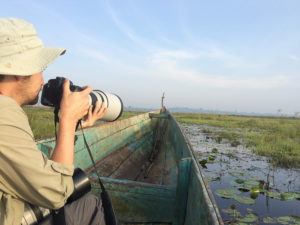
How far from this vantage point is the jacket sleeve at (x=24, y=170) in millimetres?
644

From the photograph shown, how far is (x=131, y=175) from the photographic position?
11.1ft

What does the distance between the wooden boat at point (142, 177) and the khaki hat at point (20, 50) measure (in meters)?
1.07

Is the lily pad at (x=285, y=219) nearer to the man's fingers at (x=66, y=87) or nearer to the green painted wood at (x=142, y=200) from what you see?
the green painted wood at (x=142, y=200)

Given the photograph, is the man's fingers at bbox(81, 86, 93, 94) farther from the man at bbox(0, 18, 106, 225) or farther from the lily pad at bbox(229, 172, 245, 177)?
the lily pad at bbox(229, 172, 245, 177)

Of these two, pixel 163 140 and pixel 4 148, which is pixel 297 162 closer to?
pixel 163 140

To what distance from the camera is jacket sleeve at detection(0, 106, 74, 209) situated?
2.11 ft

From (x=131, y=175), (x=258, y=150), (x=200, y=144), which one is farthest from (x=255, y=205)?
(x=200, y=144)

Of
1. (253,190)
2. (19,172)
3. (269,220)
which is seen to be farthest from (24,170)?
(253,190)

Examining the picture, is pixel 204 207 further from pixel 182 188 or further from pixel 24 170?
pixel 24 170

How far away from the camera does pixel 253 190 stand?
3158 millimetres

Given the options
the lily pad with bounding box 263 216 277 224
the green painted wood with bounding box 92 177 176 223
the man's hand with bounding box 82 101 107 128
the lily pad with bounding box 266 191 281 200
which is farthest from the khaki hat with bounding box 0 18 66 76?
the lily pad with bounding box 266 191 281 200

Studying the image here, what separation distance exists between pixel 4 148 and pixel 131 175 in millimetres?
2916

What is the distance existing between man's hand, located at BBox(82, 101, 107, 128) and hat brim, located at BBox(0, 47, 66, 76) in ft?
1.11

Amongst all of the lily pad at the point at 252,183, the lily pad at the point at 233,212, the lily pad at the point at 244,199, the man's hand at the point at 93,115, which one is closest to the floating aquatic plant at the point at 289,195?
the lily pad at the point at 252,183
